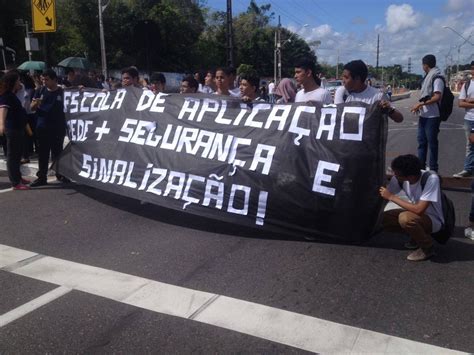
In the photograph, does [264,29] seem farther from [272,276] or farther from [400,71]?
[400,71]

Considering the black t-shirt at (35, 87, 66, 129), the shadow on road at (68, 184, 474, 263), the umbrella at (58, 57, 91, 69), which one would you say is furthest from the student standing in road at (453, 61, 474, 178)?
the umbrella at (58, 57, 91, 69)

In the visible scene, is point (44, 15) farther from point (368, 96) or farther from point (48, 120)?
point (368, 96)

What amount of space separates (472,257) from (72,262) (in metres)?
3.69

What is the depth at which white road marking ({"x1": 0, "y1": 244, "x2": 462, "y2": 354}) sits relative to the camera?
3.02m

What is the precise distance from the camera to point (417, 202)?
170 inches

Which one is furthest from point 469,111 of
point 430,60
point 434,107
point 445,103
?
point 430,60

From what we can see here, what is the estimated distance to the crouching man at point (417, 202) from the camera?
4188 millimetres

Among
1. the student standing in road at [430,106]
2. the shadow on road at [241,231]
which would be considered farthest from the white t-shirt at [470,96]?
the shadow on road at [241,231]

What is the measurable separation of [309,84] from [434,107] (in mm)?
2343

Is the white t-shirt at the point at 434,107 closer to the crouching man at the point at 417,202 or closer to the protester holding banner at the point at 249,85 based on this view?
the protester holding banner at the point at 249,85

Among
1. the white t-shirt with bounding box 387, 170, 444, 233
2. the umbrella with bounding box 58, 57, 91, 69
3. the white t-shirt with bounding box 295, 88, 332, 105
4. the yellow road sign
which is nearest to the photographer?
the white t-shirt with bounding box 387, 170, 444, 233

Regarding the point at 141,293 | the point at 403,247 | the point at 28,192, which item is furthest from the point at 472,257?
the point at 28,192

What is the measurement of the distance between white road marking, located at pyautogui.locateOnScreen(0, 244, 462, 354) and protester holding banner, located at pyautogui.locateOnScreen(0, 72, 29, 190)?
309cm

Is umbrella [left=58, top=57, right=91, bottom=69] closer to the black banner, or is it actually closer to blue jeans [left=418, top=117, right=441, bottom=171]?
the black banner
